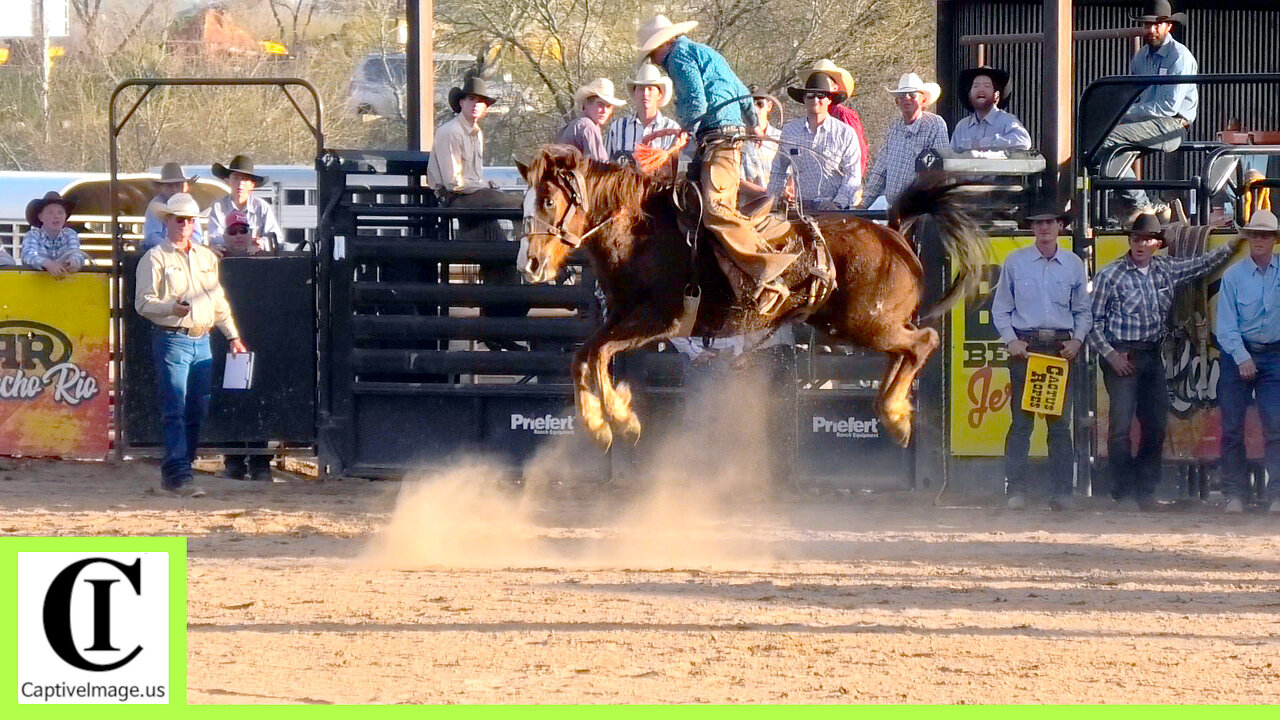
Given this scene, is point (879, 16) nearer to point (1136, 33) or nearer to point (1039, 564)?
point (1136, 33)

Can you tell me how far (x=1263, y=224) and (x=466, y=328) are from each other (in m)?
5.49

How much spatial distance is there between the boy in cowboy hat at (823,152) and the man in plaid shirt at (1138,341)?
1.84 meters

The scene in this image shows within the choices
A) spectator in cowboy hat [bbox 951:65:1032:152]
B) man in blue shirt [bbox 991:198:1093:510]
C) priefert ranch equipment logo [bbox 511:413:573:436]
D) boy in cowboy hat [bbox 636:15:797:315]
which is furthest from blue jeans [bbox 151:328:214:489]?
spectator in cowboy hat [bbox 951:65:1032:152]

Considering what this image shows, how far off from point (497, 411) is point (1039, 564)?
4471 millimetres

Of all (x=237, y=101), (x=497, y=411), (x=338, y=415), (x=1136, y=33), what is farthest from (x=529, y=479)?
(x=237, y=101)

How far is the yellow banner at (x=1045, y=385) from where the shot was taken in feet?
37.4

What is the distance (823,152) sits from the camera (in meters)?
12.0

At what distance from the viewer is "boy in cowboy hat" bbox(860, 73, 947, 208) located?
12312 millimetres

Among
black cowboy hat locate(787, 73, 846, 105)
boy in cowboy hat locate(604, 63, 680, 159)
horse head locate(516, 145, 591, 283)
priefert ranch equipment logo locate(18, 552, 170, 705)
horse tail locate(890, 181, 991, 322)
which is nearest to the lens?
priefert ranch equipment logo locate(18, 552, 170, 705)

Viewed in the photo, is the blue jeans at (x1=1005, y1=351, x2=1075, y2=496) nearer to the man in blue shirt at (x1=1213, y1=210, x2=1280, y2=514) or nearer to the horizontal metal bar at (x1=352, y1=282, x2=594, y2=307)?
the man in blue shirt at (x1=1213, y1=210, x2=1280, y2=514)

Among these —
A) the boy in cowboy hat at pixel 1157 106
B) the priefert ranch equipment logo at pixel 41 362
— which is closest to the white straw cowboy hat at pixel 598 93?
the boy in cowboy hat at pixel 1157 106

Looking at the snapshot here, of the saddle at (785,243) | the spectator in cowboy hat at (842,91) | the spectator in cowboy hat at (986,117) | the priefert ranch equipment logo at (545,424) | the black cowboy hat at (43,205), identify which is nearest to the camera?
the saddle at (785,243)

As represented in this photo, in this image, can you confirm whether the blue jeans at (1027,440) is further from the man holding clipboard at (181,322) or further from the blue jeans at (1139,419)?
the man holding clipboard at (181,322)

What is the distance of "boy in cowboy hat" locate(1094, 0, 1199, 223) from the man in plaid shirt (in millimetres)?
970
